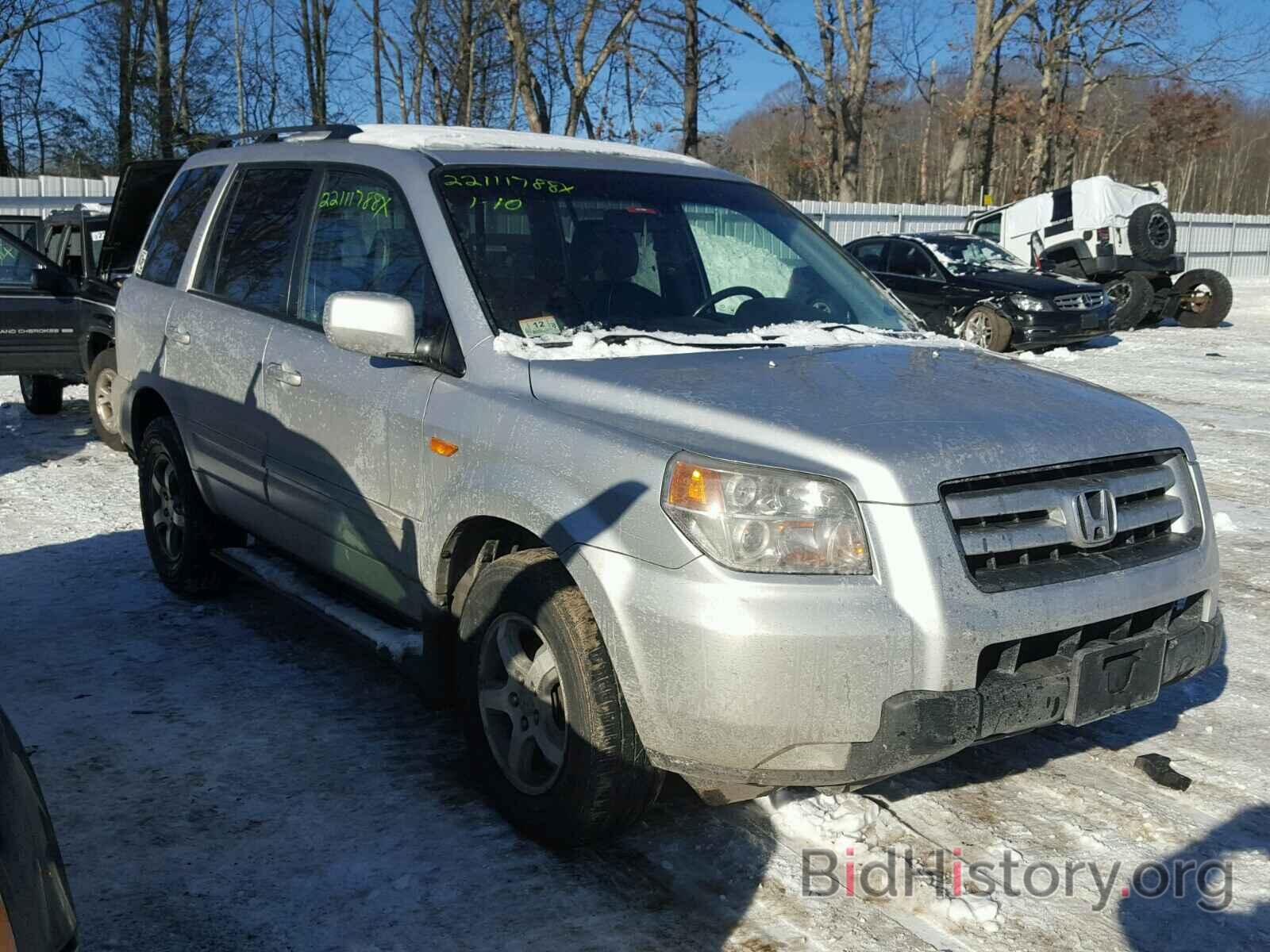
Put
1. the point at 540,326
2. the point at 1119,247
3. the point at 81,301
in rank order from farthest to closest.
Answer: the point at 1119,247
the point at 81,301
the point at 540,326

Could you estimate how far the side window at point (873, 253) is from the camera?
1689 cm

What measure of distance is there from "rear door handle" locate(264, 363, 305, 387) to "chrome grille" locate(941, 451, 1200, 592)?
2.41m

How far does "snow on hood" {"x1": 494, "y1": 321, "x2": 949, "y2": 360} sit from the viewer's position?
141 inches

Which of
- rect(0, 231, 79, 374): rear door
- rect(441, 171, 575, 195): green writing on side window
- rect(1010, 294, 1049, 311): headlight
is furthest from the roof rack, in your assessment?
rect(1010, 294, 1049, 311): headlight

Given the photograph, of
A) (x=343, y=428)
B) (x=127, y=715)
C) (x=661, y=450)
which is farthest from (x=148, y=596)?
(x=661, y=450)

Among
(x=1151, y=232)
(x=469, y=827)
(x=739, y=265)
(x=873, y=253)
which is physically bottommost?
(x=469, y=827)

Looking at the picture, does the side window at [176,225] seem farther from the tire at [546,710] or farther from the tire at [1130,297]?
the tire at [1130,297]

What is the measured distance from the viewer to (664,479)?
289 centimetres

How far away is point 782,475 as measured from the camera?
284cm

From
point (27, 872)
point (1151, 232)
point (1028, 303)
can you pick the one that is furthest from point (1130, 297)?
point (27, 872)

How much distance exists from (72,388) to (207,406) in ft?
28.6

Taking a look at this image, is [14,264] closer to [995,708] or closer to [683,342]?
[683,342]

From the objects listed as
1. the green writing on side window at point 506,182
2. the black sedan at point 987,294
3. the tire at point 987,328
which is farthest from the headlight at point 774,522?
the tire at point 987,328

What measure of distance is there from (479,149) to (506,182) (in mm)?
251
